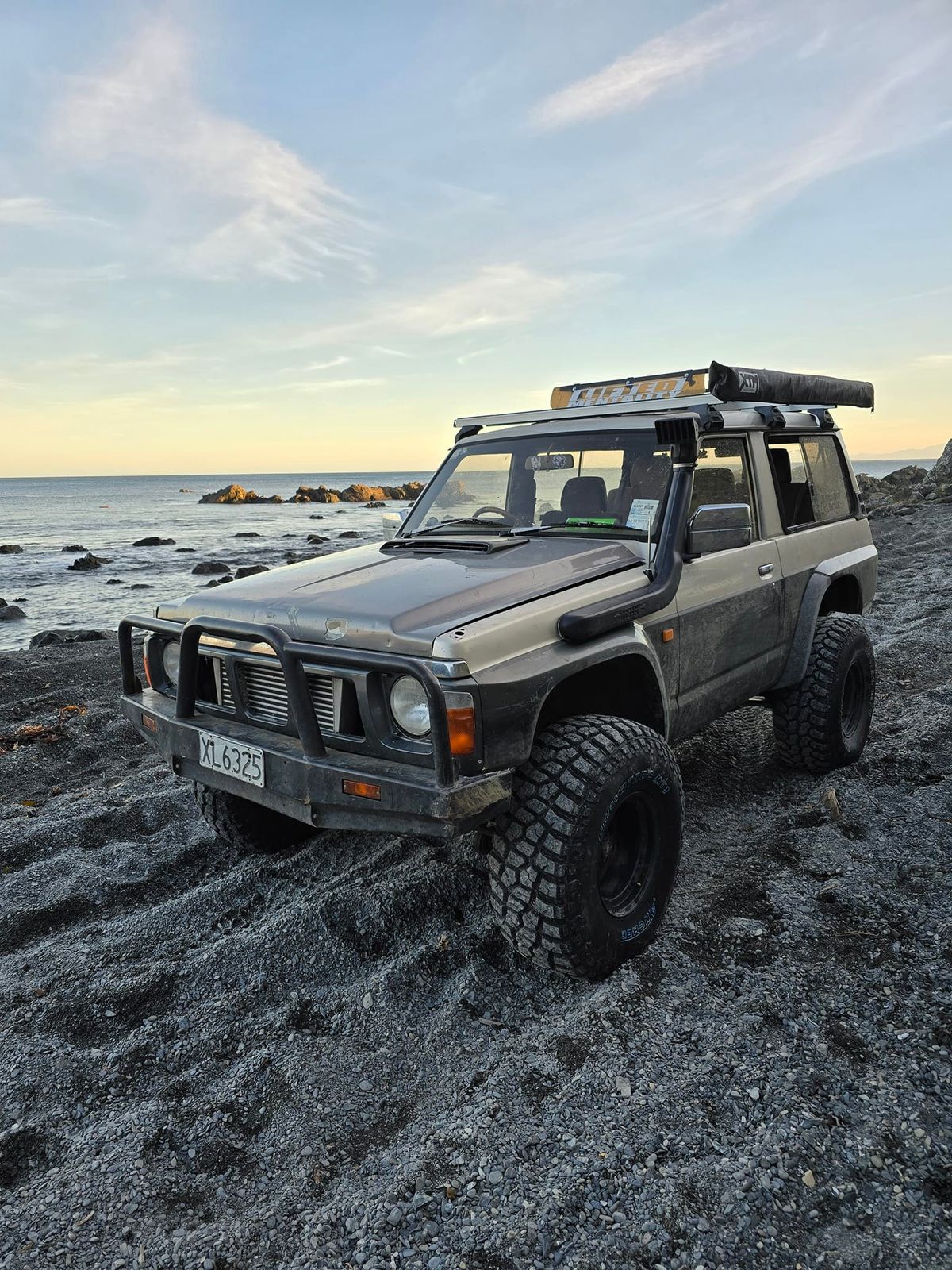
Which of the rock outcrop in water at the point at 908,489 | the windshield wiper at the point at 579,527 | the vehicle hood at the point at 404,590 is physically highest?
the windshield wiper at the point at 579,527

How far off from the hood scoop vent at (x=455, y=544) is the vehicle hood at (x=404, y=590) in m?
0.01

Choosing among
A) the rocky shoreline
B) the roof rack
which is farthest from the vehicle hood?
the rocky shoreline

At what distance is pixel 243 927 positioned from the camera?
3.42m

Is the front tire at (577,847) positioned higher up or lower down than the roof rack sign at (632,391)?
lower down

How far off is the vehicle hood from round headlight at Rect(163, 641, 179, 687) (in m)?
0.17

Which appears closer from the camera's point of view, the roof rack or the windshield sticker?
the windshield sticker

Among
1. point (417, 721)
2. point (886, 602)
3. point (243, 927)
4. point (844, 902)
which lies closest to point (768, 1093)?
point (844, 902)

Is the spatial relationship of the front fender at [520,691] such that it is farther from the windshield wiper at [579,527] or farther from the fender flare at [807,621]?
the fender flare at [807,621]

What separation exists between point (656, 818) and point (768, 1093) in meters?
1.01

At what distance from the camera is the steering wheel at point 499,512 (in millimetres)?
4109

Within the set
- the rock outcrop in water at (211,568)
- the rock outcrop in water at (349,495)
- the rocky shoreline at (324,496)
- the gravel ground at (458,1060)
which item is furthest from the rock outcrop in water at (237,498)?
the gravel ground at (458,1060)

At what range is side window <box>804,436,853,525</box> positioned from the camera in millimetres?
5000

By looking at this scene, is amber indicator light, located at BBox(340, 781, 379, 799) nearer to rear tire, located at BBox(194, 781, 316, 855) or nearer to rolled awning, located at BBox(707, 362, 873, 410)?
rear tire, located at BBox(194, 781, 316, 855)

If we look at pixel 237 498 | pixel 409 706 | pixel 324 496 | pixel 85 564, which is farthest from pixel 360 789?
pixel 237 498
